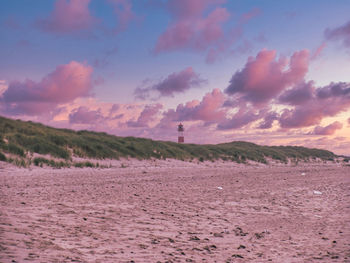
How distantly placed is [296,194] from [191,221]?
7.61 m

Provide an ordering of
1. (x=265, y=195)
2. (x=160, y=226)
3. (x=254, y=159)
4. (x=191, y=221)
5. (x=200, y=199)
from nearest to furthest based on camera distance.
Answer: (x=160, y=226) → (x=191, y=221) → (x=200, y=199) → (x=265, y=195) → (x=254, y=159)

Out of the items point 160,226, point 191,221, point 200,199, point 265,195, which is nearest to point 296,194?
point 265,195

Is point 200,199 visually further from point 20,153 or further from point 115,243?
point 20,153

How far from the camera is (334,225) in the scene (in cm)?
812

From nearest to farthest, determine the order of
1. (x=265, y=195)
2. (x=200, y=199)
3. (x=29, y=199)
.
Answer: (x=29, y=199) < (x=200, y=199) < (x=265, y=195)

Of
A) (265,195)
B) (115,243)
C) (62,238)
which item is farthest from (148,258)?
(265,195)

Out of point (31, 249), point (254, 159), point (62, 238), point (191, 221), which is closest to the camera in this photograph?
point (31, 249)

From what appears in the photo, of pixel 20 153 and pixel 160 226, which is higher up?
pixel 20 153

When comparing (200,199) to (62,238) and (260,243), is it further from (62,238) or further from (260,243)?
(62,238)

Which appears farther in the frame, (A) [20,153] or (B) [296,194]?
(A) [20,153]

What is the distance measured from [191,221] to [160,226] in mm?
1021

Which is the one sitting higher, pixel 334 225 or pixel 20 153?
pixel 20 153

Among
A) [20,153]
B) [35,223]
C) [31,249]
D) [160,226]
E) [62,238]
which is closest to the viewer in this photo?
[31,249]

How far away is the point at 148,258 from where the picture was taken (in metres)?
5.13
